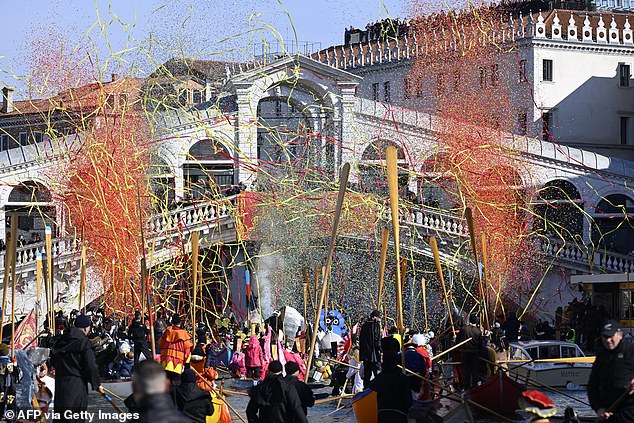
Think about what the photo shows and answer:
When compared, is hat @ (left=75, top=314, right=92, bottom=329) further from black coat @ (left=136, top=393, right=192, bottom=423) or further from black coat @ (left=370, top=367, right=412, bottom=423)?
black coat @ (left=136, top=393, right=192, bottom=423)

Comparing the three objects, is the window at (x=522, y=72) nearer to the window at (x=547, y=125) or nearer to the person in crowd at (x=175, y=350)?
the window at (x=547, y=125)

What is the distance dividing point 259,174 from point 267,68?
5976mm

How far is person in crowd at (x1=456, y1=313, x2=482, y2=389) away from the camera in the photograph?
21750mm

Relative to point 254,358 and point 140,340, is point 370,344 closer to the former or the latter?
point 254,358

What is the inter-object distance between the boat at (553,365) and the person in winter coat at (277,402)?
1199cm

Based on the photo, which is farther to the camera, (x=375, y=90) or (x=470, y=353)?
(x=375, y=90)

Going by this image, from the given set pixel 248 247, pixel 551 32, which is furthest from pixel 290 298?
pixel 551 32

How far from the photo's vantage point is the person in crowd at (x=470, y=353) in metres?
21.8

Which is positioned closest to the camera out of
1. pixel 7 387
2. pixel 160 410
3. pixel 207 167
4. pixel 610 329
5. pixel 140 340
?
pixel 160 410

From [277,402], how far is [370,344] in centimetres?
934

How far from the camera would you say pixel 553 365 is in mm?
26359

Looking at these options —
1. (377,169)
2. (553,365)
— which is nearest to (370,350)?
(553,365)

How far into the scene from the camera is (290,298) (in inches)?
1965

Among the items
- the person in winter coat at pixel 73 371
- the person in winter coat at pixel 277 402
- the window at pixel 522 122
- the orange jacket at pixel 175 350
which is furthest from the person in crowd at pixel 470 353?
the window at pixel 522 122
